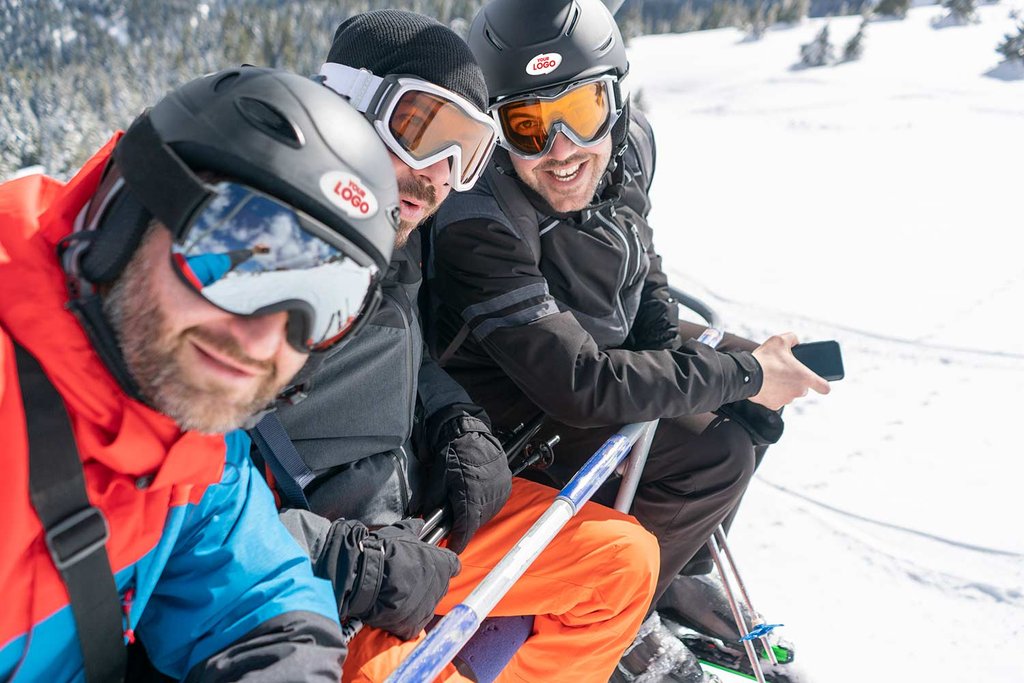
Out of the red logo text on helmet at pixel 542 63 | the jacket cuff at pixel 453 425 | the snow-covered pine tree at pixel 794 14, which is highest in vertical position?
the red logo text on helmet at pixel 542 63

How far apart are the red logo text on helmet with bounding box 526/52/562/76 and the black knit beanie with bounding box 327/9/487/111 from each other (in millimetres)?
389

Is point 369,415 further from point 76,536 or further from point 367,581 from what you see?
point 76,536

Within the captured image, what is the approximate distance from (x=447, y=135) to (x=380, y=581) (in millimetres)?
1208

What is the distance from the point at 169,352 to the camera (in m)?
1.15

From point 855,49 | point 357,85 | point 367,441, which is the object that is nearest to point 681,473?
point 367,441

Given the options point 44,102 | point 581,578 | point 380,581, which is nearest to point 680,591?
point 581,578

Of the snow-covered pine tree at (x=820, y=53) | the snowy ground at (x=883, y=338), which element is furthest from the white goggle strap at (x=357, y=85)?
the snow-covered pine tree at (x=820, y=53)

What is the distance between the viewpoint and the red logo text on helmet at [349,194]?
3.99 ft

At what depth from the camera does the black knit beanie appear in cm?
193

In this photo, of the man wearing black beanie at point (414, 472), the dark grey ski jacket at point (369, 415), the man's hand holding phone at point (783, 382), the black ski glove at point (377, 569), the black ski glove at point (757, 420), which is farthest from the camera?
the black ski glove at point (757, 420)

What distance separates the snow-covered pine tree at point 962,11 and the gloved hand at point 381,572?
29120mm

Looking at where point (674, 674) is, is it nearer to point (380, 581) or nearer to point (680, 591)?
point (680, 591)

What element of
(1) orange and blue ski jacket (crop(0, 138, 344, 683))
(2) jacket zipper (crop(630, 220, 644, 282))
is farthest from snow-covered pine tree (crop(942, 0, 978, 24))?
(1) orange and blue ski jacket (crop(0, 138, 344, 683))

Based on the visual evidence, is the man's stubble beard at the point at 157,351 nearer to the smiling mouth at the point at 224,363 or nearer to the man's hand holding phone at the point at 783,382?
the smiling mouth at the point at 224,363
